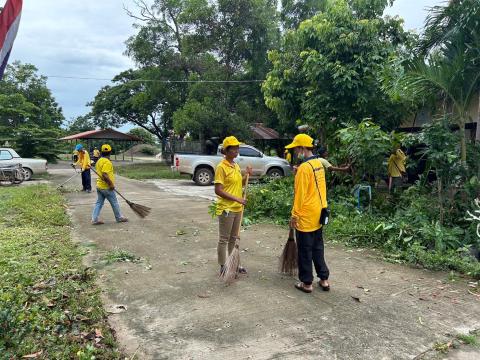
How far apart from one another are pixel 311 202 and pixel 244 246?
232 centimetres

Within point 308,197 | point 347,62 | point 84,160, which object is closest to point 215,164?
point 84,160

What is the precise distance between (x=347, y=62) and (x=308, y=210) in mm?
6414

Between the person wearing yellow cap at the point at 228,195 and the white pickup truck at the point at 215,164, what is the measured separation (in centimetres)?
1109

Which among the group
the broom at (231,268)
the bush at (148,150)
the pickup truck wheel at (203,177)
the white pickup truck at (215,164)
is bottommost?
the broom at (231,268)

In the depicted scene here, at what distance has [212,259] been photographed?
5445 millimetres

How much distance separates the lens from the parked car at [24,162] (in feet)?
51.6

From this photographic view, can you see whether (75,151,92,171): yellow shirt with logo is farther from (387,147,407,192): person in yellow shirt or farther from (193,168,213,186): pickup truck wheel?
(387,147,407,192): person in yellow shirt

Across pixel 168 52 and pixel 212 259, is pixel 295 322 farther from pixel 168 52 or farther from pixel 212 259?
pixel 168 52

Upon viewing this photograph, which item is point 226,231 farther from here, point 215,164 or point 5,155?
point 5,155

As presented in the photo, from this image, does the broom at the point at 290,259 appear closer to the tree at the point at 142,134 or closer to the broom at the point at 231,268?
the broom at the point at 231,268

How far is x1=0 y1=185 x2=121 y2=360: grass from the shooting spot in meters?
3.04

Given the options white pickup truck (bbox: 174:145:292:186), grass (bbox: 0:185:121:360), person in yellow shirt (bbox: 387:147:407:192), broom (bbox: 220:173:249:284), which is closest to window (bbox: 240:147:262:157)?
white pickup truck (bbox: 174:145:292:186)

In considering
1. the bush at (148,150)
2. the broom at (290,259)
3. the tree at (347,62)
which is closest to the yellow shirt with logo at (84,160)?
the tree at (347,62)

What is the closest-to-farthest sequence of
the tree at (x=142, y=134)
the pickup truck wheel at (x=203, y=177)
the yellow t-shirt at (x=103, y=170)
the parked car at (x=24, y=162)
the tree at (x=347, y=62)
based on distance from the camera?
1. the yellow t-shirt at (x=103, y=170)
2. the tree at (x=347, y=62)
3. the parked car at (x=24, y=162)
4. the pickup truck wheel at (x=203, y=177)
5. the tree at (x=142, y=134)
